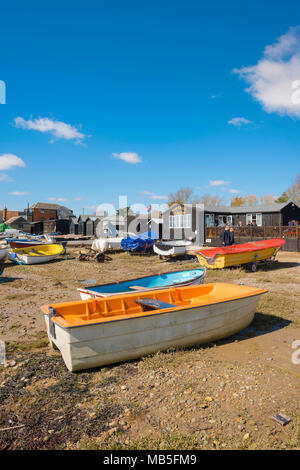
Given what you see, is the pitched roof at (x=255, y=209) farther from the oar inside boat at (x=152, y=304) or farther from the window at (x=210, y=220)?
the oar inside boat at (x=152, y=304)

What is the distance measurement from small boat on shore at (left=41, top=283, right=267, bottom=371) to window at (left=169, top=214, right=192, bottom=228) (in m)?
24.8

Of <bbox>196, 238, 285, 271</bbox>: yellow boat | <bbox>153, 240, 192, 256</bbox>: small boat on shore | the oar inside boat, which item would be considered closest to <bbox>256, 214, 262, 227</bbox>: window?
<bbox>153, 240, 192, 256</bbox>: small boat on shore

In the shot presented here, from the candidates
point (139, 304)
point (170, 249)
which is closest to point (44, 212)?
point (170, 249)

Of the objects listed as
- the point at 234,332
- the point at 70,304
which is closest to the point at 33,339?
the point at 70,304

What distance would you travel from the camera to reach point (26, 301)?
945 centimetres

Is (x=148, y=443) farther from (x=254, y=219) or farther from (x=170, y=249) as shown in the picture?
(x=254, y=219)

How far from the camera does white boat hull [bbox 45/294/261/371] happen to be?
464 centimetres

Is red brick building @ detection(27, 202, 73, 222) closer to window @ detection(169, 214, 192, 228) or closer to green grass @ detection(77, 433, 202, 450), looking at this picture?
window @ detection(169, 214, 192, 228)

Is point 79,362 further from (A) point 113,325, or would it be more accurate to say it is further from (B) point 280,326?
(B) point 280,326

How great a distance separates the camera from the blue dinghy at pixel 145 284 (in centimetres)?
703

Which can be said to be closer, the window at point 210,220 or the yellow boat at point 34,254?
the yellow boat at point 34,254

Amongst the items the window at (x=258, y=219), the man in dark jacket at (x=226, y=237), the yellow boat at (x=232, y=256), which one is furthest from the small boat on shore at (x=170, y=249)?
the window at (x=258, y=219)

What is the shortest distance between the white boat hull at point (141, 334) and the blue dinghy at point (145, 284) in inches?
65.3
